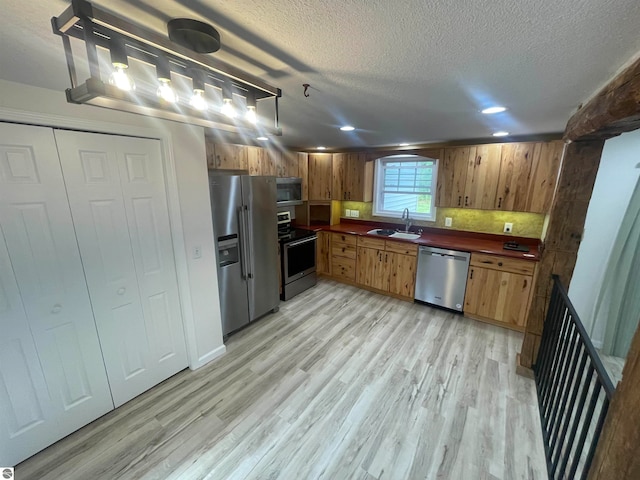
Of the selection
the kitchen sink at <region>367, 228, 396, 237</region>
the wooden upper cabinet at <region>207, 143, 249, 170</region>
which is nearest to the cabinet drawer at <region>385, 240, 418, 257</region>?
the kitchen sink at <region>367, 228, 396, 237</region>

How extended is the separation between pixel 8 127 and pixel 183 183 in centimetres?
95

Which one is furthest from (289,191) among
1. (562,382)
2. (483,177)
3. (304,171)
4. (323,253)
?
(562,382)

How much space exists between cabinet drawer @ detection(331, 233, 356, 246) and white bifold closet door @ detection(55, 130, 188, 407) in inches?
103

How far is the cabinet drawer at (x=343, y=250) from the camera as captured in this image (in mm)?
4207

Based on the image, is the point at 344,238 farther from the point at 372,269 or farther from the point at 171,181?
the point at 171,181

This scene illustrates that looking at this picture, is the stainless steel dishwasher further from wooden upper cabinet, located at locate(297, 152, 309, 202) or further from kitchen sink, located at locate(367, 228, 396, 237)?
wooden upper cabinet, located at locate(297, 152, 309, 202)

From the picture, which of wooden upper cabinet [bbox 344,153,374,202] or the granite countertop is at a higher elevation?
wooden upper cabinet [bbox 344,153,374,202]

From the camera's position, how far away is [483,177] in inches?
130

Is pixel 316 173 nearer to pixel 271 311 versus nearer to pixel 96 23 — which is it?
pixel 271 311

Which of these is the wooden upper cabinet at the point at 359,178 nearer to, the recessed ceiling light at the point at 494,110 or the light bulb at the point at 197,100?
the recessed ceiling light at the point at 494,110

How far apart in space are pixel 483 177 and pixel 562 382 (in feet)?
8.00

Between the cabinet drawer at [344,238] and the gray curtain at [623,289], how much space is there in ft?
9.33

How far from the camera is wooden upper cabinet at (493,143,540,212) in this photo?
2992 millimetres

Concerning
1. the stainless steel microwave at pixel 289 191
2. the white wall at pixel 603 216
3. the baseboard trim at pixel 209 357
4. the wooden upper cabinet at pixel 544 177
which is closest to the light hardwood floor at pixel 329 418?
the baseboard trim at pixel 209 357
